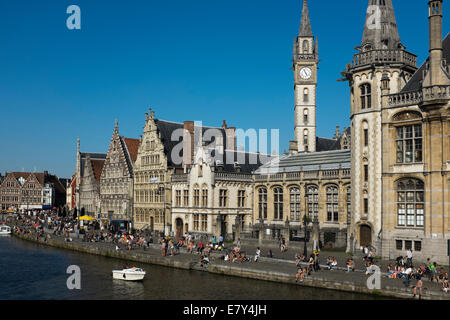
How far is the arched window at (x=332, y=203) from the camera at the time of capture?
50.2 m

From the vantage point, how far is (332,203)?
50531 mm

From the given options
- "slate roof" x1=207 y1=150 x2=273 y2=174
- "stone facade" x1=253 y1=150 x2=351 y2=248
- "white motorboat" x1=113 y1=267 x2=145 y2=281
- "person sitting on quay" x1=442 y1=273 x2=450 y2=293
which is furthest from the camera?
"slate roof" x1=207 y1=150 x2=273 y2=174

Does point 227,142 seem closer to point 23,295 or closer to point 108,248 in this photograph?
point 108,248

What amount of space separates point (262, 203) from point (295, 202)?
497 centimetres

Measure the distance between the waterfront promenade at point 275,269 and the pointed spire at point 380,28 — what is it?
18.9 metres

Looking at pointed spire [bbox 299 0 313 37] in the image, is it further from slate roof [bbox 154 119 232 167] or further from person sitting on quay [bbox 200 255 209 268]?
person sitting on quay [bbox 200 255 209 268]

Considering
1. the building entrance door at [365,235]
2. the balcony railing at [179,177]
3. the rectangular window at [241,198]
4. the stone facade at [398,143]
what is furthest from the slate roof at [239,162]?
the building entrance door at [365,235]

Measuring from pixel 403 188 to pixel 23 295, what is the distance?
29318 mm

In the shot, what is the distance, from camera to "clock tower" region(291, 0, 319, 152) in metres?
71.2

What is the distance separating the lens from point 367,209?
41.8 meters

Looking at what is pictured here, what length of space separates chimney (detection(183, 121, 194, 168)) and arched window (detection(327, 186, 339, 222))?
23.3 m

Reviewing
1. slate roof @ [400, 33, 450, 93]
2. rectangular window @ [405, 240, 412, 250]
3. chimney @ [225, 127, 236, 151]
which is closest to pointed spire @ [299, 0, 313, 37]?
chimney @ [225, 127, 236, 151]

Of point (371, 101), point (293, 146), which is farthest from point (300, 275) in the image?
point (293, 146)

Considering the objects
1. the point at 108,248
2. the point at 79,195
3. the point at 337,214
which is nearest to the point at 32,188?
the point at 79,195
